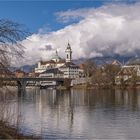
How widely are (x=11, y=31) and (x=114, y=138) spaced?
12.9 meters

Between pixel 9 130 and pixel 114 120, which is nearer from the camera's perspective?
pixel 9 130

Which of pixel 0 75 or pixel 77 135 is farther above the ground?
pixel 0 75

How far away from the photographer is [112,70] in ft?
525

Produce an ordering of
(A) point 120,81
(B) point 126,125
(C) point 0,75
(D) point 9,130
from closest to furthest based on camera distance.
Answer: (C) point 0,75
(D) point 9,130
(B) point 126,125
(A) point 120,81

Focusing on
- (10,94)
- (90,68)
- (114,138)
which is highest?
(90,68)

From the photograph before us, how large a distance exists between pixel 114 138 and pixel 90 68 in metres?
167

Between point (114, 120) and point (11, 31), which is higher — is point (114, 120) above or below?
below

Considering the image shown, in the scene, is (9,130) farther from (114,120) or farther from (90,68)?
(90,68)

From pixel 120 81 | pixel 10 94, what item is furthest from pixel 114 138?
pixel 120 81

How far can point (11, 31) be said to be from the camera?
64.7ft

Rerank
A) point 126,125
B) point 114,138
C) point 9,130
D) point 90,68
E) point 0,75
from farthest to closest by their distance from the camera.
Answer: point 90,68 < point 126,125 < point 114,138 < point 9,130 < point 0,75

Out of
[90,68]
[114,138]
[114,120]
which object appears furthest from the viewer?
[90,68]

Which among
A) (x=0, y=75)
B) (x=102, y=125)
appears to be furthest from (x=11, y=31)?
(x=102, y=125)

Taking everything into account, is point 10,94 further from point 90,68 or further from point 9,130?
point 90,68
